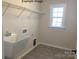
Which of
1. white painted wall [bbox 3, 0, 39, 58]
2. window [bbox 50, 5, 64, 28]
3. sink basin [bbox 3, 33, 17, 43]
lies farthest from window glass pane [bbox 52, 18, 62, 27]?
sink basin [bbox 3, 33, 17, 43]

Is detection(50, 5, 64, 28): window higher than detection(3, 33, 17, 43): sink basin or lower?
higher

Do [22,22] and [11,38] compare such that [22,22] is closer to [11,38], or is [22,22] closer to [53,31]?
[11,38]

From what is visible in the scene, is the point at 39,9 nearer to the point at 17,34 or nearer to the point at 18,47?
the point at 17,34

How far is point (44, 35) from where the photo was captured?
6.35 ft

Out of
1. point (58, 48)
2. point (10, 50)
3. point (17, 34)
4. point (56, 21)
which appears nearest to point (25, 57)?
point (10, 50)

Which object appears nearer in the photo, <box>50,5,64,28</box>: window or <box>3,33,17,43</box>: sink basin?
<box>3,33,17,43</box>: sink basin

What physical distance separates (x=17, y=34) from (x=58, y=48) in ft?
2.59

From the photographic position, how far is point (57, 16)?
1756 millimetres

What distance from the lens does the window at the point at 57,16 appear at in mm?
1732

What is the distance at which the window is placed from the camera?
1.73m

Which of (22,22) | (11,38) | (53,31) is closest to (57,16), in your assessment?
(53,31)

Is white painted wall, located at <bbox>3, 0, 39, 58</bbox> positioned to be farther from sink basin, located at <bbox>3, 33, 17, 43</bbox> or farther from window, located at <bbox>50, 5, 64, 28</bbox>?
window, located at <bbox>50, 5, 64, 28</bbox>

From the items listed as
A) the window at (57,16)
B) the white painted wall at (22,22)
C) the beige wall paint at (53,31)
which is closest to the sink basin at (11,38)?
the white painted wall at (22,22)

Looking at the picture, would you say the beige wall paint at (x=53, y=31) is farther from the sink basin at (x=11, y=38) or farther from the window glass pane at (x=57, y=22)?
the sink basin at (x=11, y=38)
